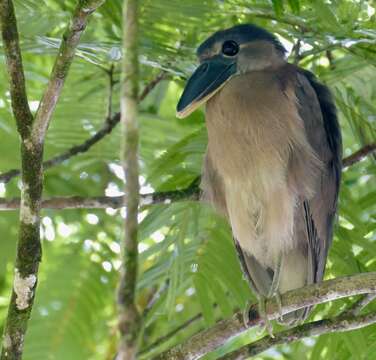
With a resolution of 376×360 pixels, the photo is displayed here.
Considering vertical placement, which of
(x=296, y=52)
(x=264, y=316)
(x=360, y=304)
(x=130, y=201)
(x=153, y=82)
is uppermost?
(x=153, y=82)

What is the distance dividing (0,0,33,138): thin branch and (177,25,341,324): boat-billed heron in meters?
1.01

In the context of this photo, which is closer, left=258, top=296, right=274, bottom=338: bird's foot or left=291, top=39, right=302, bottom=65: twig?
left=258, top=296, right=274, bottom=338: bird's foot

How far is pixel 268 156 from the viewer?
136 inches

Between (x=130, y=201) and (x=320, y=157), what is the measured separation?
219 cm

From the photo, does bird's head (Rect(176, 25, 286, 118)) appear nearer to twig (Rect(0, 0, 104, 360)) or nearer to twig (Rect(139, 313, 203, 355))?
twig (Rect(0, 0, 104, 360))

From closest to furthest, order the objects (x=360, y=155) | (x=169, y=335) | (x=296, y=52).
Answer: (x=360, y=155) < (x=296, y=52) < (x=169, y=335)

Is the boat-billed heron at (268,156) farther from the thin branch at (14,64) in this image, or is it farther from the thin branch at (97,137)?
the thin branch at (14,64)

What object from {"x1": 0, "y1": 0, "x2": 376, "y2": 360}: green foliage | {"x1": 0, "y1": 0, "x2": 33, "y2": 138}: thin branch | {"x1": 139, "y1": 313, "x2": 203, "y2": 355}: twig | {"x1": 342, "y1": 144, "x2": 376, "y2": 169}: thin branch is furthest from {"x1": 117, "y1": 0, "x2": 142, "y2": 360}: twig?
{"x1": 139, "y1": 313, "x2": 203, "y2": 355}: twig

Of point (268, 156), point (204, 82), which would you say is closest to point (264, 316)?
point (268, 156)

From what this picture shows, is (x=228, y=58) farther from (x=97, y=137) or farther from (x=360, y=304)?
(x=360, y=304)

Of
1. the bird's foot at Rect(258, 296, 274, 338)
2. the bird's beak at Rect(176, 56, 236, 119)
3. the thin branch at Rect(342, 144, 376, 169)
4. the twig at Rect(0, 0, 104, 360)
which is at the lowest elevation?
the bird's foot at Rect(258, 296, 274, 338)

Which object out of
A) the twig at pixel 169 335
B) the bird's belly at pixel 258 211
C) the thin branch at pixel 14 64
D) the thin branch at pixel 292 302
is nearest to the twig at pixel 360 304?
the thin branch at pixel 292 302

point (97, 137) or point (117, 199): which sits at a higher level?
point (97, 137)

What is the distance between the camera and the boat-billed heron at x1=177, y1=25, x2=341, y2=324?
3.48 meters
